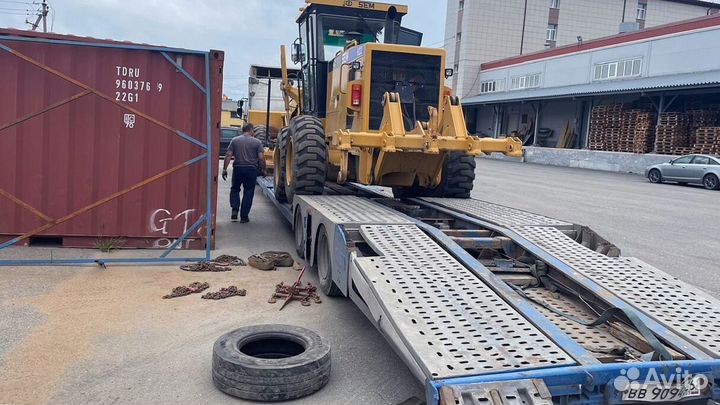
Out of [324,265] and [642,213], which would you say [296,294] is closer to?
[324,265]

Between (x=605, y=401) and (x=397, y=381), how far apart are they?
4.95 feet

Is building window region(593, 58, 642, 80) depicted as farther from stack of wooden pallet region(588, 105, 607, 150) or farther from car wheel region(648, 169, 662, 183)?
car wheel region(648, 169, 662, 183)

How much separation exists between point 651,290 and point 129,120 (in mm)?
6185

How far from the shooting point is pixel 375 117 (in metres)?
8.41

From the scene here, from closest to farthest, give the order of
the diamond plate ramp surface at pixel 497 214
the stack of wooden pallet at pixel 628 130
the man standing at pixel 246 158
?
the diamond plate ramp surface at pixel 497 214 → the man standing at pixel 246 158 → the stack of wooden pallet at pixel 628 130

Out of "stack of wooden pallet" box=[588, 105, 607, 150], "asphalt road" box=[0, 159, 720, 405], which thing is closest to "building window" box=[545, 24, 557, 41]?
"stack of wooden pallet" box=[588, 105, 607, 150]

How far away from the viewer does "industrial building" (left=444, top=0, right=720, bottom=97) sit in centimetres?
5506

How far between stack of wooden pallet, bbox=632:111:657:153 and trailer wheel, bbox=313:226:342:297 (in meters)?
28.3

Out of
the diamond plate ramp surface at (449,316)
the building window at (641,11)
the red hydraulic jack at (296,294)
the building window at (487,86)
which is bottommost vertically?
the red hydraulic jack at (296,294)

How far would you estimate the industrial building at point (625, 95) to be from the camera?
2933 centimetres

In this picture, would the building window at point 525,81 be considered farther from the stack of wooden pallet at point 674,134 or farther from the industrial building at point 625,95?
the stack of wooden pallet at point 674,134

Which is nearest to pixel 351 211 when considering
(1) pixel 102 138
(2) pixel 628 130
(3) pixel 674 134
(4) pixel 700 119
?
(1) pixel 102 138

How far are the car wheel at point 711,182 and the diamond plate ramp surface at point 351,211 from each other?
1872cm

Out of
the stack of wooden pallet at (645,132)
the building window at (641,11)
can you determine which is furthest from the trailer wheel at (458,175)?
the building window at (641,11)
